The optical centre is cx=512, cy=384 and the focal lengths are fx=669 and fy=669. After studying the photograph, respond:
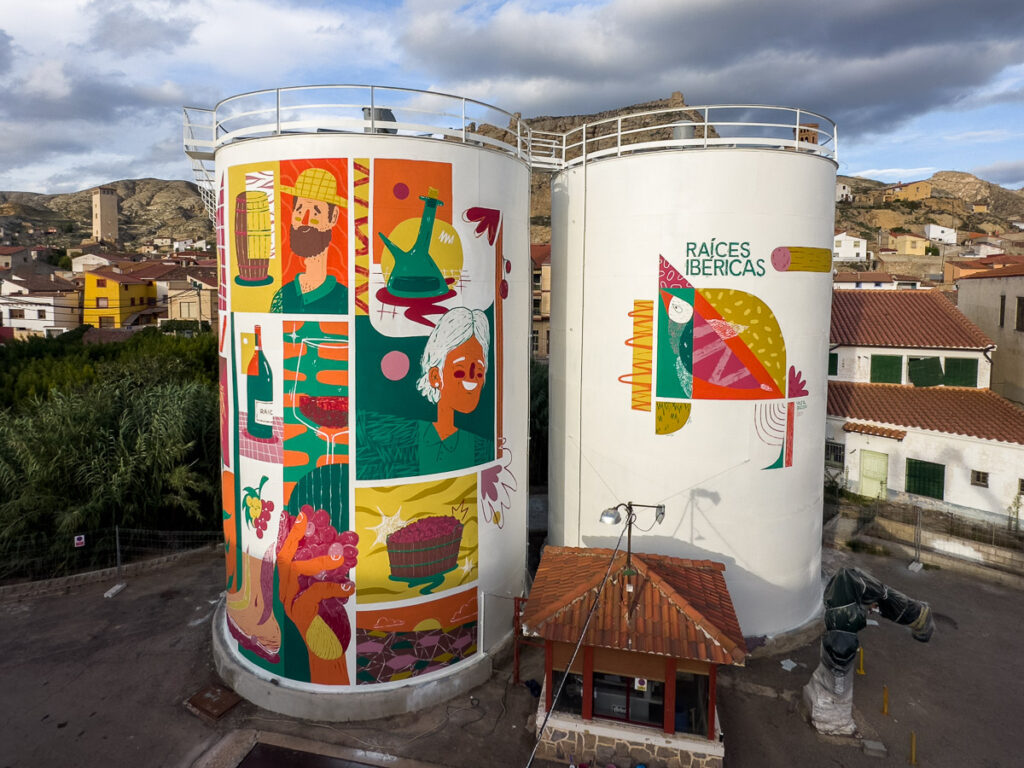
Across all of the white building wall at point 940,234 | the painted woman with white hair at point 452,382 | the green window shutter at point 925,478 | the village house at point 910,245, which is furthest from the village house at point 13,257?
the white building wall at point 940,234

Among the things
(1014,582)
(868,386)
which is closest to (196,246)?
(868,386)

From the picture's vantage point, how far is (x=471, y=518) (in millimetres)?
12797

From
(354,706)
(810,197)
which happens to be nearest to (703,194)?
(810,197)

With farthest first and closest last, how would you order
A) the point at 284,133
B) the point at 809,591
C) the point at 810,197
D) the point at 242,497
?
the point at 809,591, the point at 810,197, the point at 242,497, the point at 284,133

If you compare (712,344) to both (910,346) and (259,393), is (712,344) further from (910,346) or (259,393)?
(910,346)

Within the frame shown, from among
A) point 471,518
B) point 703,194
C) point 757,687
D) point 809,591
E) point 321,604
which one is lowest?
point 757,687

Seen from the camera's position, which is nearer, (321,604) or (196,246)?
(321,604)

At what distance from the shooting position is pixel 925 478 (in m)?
21.8

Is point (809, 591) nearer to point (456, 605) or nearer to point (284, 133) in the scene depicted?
point (456, 605)

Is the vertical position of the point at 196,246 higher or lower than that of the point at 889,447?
higher

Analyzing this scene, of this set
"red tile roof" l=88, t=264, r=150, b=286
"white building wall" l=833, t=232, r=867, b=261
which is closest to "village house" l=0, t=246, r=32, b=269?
"red tile roof" l=88, t=264, r=150, b=286

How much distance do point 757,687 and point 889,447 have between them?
12576 millimetres

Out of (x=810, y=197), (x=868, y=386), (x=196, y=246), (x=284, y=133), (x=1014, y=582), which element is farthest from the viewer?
(x=196, y=246)

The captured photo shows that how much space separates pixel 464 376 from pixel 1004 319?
85.9 ft
